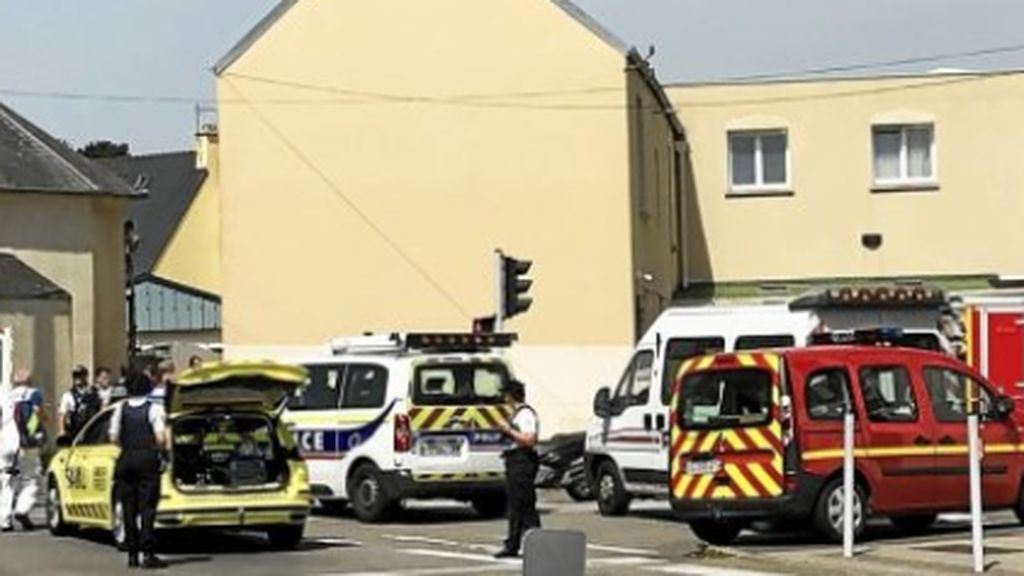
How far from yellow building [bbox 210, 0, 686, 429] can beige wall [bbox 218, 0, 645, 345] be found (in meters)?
0.04

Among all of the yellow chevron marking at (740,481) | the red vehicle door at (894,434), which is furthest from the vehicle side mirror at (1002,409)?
the yellow chevron marking at (740,481)

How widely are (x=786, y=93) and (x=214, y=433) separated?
95.3 ft

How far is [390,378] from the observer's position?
79.3ft

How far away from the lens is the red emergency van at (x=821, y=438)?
768 inches

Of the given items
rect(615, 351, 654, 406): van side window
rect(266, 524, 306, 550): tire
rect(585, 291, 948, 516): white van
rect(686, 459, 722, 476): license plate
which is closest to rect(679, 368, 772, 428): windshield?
rect(686, 459, 722, 476): license plate

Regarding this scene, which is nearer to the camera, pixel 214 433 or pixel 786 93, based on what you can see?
pixel 214 433

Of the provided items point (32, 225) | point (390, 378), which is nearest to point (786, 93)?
point (32, 225)

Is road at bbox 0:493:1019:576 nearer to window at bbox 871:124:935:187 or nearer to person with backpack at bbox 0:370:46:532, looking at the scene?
person with backpack at bbox 0:370:46:532

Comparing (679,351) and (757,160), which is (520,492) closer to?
(679,351)

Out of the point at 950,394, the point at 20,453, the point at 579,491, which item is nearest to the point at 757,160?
the point at 579,491

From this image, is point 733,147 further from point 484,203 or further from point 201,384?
point 201,384

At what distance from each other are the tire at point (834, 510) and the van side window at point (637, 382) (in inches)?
185

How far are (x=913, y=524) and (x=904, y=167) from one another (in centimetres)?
2616

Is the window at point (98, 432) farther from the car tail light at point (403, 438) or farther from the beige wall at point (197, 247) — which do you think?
the beige wall at point (197, 247)
